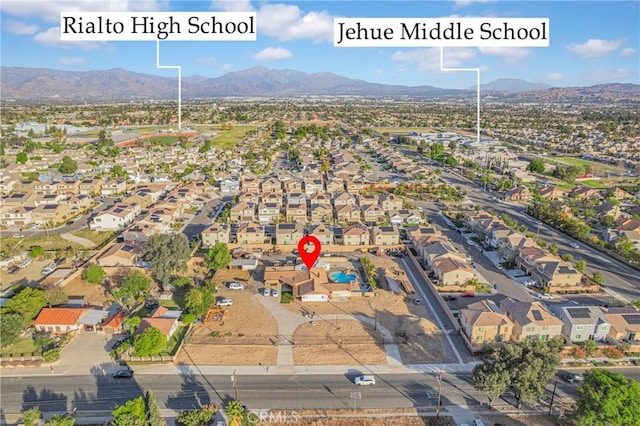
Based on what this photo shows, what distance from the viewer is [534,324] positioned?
2253cm

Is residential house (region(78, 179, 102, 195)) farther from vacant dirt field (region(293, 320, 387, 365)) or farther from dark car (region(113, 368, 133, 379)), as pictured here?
vacant dirt field (region(293, 320, 387, 365))

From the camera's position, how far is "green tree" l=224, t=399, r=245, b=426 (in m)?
16.2

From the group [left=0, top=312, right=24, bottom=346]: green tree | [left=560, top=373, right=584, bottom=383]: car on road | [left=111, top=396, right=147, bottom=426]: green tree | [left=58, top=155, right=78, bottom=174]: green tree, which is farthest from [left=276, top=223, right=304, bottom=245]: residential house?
[left=58, top=155, right=78, bottom=174]: green tree

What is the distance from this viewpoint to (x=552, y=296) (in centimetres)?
2803

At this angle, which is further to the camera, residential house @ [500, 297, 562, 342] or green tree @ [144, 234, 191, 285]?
green tree @ [144, 234, 191, 285]

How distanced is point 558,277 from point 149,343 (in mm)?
27191

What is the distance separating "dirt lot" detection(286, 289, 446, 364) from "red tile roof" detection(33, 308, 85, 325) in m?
12.7

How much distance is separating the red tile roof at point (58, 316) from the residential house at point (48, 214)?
21.4 metres

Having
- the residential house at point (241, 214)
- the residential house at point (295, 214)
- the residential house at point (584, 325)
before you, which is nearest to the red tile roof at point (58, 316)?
the residential house at point (241, 214)

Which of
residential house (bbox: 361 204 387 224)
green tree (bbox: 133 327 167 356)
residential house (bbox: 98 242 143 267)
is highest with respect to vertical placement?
residential house (bbox: 361 204 387 224)

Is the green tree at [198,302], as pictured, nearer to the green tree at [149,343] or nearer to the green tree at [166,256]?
the green tree at [149,343]

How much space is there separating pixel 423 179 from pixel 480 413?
4409cm

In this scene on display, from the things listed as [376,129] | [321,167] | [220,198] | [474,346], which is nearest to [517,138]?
[376,129]

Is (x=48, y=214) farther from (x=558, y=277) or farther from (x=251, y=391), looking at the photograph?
(x=558, y=277)
